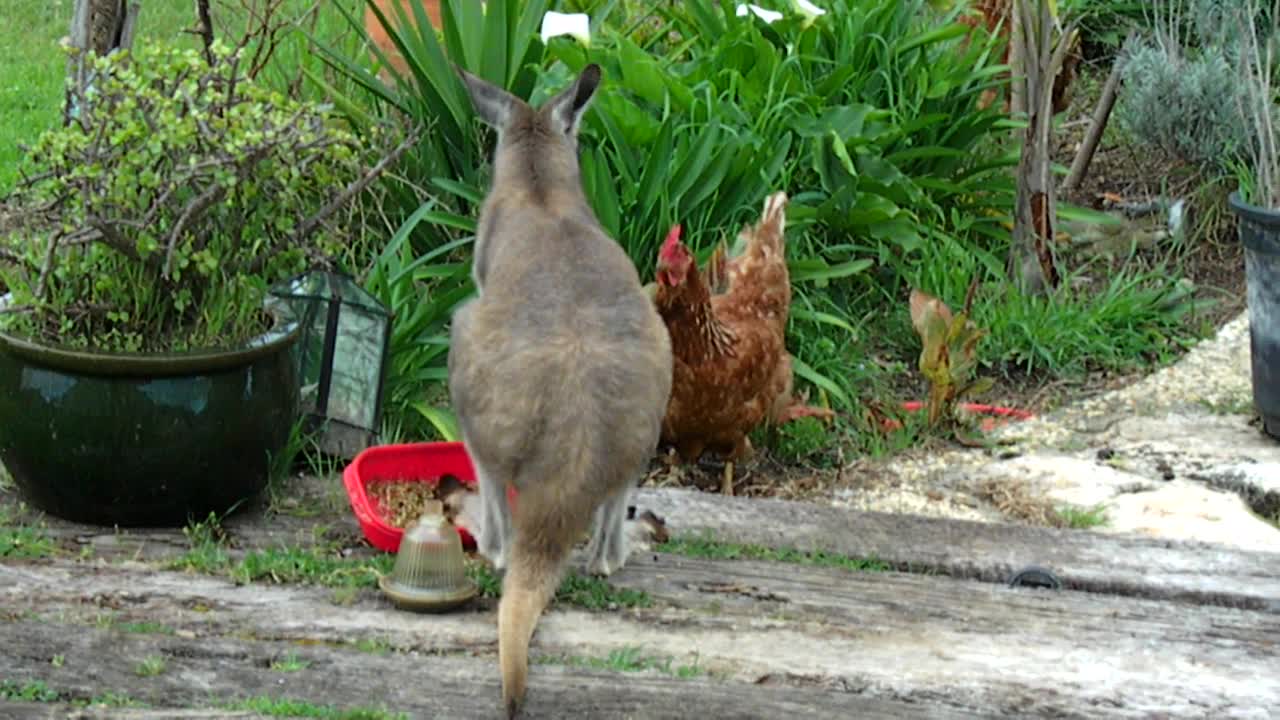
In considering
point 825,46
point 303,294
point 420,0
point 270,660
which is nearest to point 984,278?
point 825,46

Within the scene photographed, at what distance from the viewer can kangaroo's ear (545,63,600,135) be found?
199 inches

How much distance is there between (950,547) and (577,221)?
1465 mm

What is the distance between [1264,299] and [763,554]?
2398 mm

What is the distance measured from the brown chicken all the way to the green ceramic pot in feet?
4.54

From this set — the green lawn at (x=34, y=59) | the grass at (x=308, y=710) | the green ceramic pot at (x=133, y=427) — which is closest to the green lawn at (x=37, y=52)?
the green lawn at (x=34, y=59)

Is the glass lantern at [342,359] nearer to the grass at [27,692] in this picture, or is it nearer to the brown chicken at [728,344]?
the brown chicken at [728,344]

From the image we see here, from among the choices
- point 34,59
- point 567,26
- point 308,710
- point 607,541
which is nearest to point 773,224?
point 567,26

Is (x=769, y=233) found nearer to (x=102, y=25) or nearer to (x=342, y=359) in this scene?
(x=342, y=359)

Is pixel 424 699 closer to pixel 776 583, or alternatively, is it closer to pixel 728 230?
pixel 776 583

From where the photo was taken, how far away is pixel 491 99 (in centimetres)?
516

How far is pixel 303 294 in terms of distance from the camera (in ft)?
18.6

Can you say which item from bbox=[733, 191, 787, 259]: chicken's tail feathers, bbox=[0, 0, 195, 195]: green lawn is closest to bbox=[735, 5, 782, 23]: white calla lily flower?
bbox=[733, 191, 787, 259]: chicken's tail feathers

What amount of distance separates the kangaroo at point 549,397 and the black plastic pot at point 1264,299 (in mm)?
2771

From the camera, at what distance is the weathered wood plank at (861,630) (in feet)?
13.5
